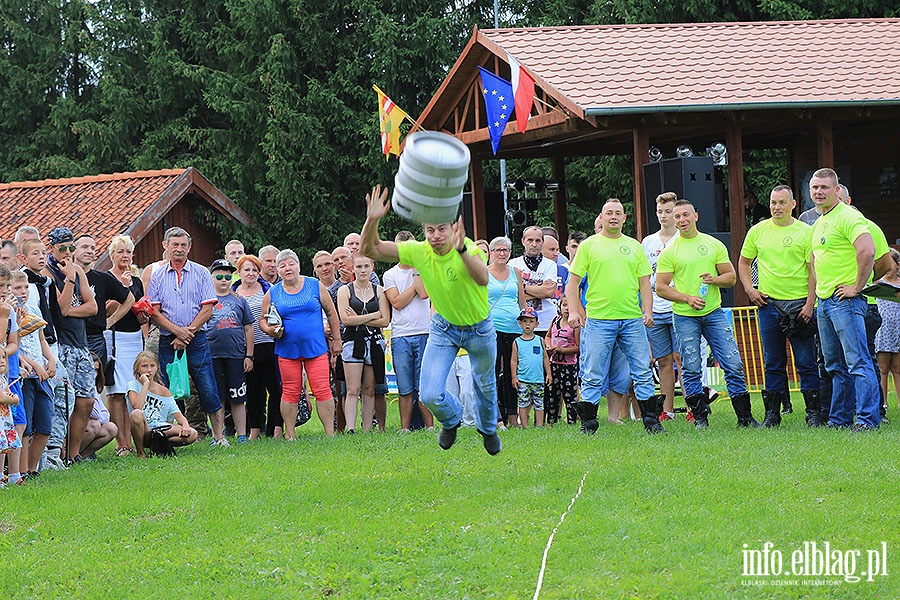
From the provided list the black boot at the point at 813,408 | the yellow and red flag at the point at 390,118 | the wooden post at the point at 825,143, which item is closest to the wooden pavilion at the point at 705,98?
the wooden post at the point at 825,143

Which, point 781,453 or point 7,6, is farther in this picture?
point 7,6

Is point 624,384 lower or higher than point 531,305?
lower

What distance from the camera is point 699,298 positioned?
10062mm

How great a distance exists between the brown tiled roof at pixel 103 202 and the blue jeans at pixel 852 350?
13050 millimetres

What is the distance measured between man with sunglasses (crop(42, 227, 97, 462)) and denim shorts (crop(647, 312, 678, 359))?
16.5 feet

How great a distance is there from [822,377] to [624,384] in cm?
173

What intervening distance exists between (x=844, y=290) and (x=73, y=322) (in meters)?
6.26

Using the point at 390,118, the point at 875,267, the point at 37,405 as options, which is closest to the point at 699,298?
the point at 875,267

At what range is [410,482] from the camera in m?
8.16

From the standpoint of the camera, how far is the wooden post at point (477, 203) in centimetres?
2084

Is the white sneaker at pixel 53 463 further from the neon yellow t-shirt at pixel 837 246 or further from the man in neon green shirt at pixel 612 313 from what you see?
the neon yellow t-shirt at pixel 837 246

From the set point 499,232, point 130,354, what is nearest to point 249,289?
point 130,354

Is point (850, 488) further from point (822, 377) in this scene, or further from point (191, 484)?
point (191, 484)

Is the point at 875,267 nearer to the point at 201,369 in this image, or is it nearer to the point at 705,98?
the point at 201,369
